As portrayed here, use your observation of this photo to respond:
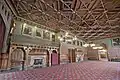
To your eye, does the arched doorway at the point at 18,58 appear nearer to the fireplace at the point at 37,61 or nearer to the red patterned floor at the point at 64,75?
the fireplace at the point at 37,61

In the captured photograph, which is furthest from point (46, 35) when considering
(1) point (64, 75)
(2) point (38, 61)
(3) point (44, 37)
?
→ (1) point (64, 75)

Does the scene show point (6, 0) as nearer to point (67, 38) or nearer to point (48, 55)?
point (48, 55)

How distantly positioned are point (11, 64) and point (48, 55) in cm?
421

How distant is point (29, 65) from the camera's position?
8.47 m

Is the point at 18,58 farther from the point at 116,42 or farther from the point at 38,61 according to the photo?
the point at 116,42

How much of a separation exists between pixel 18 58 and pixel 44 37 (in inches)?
153


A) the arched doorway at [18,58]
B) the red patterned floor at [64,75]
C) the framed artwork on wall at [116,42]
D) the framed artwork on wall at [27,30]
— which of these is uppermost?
the framed artwork on wall at [27,30]

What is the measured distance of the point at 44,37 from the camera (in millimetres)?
10656

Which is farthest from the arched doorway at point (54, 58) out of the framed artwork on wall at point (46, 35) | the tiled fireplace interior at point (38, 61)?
the framed artwork on wall at point (46, 35)

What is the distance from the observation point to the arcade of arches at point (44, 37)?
567 centimetres

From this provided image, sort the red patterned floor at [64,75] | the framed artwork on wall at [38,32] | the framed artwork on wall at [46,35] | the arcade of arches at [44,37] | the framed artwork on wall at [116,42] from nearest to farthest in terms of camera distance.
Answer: the red patterned floor at [64,75]
the arcade of arches at [44,37]
the framed artwork on wall at [38,32]
the framed artwork on wall at [46,35]
the framed artwork on wall at [116,42]

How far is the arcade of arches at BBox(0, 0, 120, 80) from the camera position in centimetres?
567

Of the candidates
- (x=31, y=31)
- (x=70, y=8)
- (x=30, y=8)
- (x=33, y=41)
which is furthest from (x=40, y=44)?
(x=70, y=8)

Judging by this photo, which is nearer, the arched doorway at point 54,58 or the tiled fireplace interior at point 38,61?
the tiled fireplace interior at point 38,61
